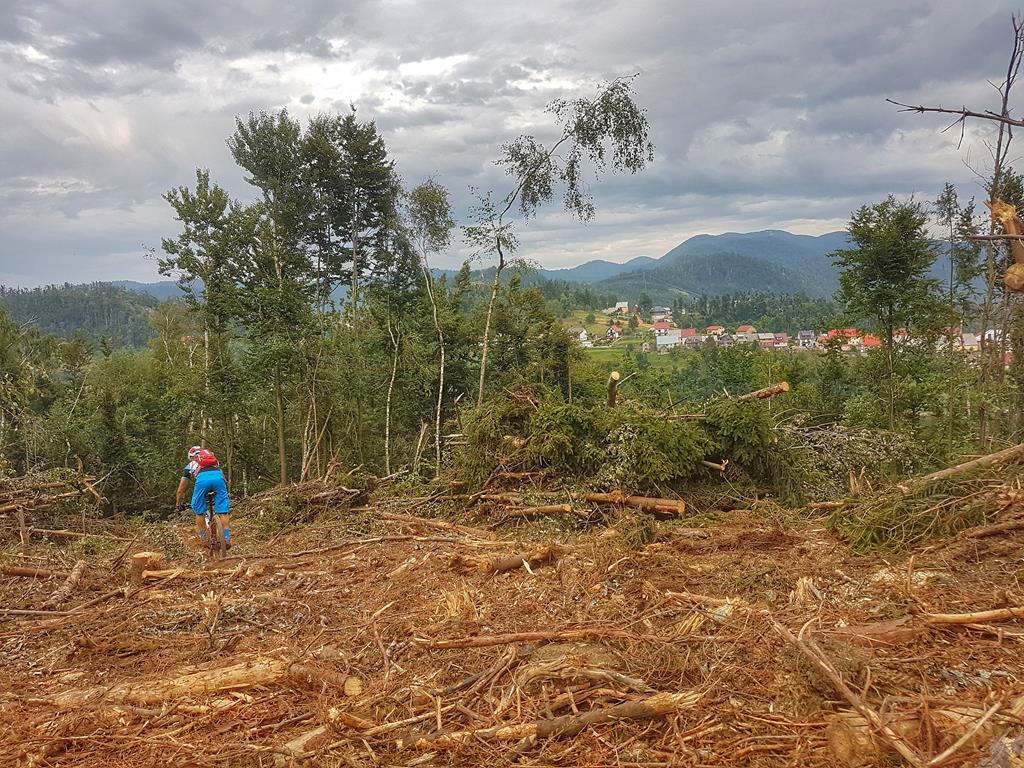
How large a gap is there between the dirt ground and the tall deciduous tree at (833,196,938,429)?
11488 mm

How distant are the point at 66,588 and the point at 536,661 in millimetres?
4788

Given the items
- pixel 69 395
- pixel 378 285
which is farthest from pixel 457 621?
pixel 69 395

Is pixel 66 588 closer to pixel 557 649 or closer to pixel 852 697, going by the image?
pixel 557 649

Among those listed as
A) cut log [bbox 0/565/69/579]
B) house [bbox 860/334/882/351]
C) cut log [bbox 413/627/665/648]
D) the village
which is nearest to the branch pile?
cut log [bbox 413/627/665/648]

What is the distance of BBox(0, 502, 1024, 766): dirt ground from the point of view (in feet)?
8.45

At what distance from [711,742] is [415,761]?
128 cm

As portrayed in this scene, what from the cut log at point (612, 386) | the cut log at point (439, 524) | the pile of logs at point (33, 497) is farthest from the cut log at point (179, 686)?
the cut log at point (612, 386)

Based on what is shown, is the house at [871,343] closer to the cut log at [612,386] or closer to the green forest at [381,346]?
the green forest at [381,346]

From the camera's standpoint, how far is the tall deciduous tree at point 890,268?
1440cm

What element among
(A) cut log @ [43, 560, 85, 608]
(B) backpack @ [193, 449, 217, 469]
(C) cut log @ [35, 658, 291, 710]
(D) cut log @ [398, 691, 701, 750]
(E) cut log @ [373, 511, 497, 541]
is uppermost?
(B) backpack @ [193, 449, 217, 469]

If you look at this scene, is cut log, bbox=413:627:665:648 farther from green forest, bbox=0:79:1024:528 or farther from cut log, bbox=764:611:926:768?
green forest, bbox=0:79:1024:528

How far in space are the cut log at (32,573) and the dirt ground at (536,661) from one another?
0.22 meters

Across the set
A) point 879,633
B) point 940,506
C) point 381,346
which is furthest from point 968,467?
point 381,346

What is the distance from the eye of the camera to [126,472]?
2206cm
